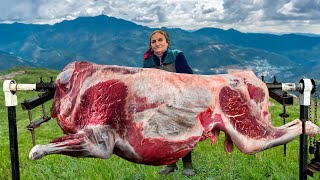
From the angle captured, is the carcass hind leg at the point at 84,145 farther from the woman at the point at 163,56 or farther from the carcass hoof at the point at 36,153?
the woman at the point at 163,56

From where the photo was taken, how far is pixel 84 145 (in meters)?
4.39

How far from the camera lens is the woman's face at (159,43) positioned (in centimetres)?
616

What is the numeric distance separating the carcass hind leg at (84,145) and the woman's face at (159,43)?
2062mm

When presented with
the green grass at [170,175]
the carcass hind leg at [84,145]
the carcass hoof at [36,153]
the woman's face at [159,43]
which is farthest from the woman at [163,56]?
the carcass hoof at [36,153]

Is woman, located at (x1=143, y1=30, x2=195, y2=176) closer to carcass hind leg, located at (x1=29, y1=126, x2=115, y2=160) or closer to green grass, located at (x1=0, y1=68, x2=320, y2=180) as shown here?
carcass hind leg, located at (x1=29, y1=126, x2=115, y2=160)

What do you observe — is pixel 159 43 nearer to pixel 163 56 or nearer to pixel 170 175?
pixel 163 56

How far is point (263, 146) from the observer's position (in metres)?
5.17

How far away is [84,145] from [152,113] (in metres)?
0.94

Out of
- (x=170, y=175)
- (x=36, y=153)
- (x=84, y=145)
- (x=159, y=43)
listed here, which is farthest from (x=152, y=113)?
(x=170, y=175)

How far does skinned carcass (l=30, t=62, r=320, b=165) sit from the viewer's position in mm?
4676

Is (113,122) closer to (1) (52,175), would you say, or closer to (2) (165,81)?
(2) (165,81)

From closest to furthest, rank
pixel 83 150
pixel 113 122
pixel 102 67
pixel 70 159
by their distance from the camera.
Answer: pixel 83 150 < pixel 113 122 < pixel 102 67 < pixel 70 159

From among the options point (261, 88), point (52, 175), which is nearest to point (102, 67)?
point (261, 88)

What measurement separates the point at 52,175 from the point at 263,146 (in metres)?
5.38
